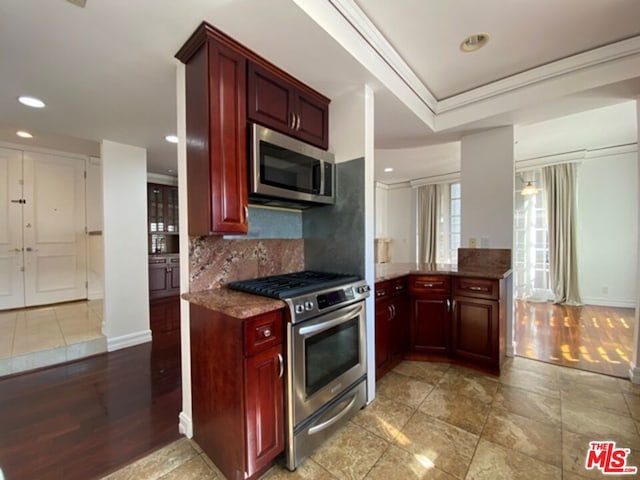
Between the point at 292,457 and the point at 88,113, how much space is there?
3.14m

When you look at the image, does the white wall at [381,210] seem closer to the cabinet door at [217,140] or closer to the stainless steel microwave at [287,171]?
the stainless steel microwave at [287,171]

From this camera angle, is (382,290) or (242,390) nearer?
(242,390)

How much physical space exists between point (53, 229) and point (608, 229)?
9.30m

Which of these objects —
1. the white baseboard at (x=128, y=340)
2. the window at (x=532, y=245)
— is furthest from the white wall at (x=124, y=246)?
the window at (x=532, y=245)

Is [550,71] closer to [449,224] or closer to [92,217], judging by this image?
[449,224]

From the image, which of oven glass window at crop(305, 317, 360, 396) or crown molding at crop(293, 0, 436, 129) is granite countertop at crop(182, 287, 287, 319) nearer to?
oven glass window at crop(305, 317, 360, 396)

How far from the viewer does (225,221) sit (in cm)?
157

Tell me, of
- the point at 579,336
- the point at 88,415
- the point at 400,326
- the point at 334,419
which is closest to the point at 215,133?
the point at 334,419

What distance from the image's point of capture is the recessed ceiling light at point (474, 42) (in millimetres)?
1930

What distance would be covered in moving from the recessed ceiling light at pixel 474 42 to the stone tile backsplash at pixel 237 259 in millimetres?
1946

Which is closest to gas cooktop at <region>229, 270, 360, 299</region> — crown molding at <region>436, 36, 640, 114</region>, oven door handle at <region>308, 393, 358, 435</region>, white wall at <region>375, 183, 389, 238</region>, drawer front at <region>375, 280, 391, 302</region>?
drawer front at <region>375, 280, 391, 302</region>

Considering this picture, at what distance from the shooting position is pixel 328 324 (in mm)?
1663

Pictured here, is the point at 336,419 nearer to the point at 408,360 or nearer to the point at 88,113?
the point at 408,360

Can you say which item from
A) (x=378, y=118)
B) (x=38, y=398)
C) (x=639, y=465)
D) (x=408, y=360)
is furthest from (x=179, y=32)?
(x=639, y=465)
